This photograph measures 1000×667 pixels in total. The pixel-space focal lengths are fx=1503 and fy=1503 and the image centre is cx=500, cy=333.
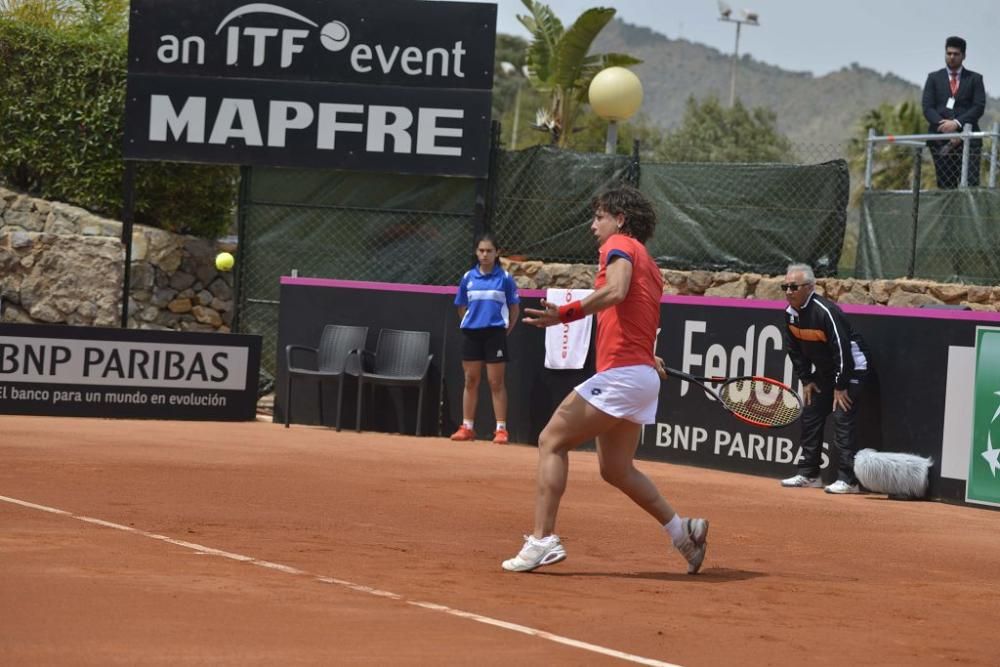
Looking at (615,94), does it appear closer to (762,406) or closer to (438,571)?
(762,406)

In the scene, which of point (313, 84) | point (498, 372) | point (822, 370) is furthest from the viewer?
point (313, 84)

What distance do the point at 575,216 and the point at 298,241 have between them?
134 inches

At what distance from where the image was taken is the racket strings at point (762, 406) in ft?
32.4

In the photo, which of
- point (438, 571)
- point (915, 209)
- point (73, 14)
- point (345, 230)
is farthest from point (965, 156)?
point (73, 14)

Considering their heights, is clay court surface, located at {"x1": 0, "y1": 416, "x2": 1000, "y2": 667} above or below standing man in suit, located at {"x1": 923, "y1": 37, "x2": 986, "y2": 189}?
below

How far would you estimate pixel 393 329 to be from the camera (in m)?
16.1

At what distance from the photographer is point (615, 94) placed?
18.8 metres

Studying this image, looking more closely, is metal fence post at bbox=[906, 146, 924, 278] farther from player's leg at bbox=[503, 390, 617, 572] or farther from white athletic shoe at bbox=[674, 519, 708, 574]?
player's leg at bbox=[503, 390, 617, 572]

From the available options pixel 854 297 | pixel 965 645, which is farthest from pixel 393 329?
pixel 965 645

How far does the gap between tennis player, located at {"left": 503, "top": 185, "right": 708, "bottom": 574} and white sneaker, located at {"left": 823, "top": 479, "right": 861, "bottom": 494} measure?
15.8 feet

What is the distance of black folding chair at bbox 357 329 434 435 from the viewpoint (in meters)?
15.6

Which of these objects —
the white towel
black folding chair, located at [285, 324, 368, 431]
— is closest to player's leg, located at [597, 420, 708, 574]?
the white towel

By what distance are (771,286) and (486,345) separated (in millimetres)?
3293

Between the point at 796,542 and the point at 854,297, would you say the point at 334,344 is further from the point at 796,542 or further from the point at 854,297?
the point at 796,542
